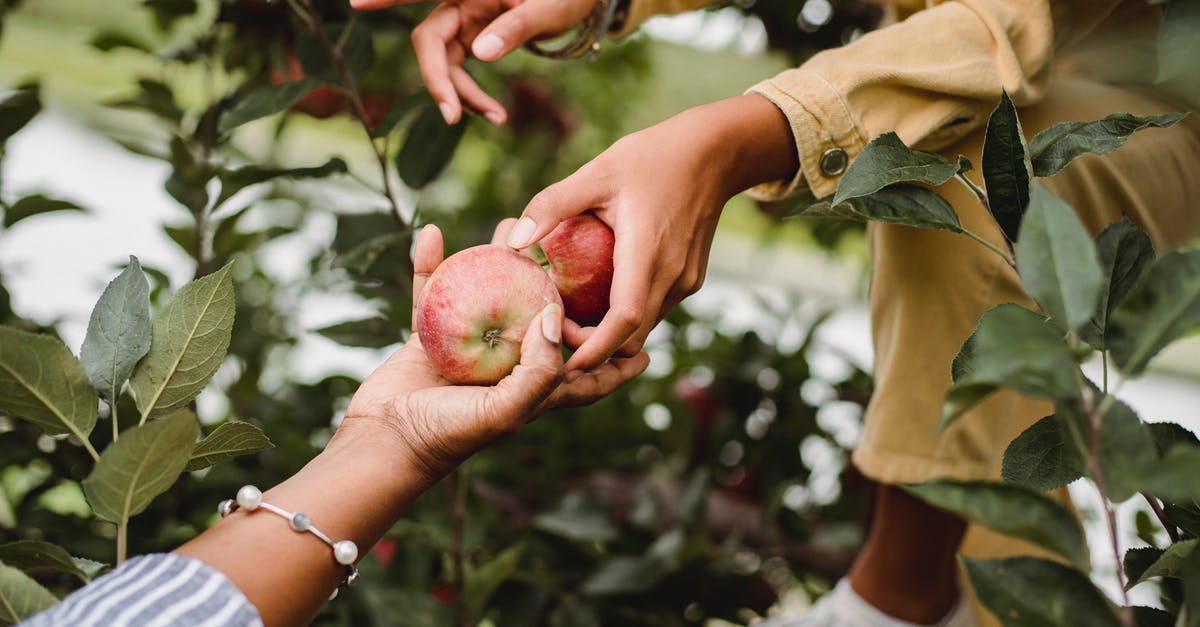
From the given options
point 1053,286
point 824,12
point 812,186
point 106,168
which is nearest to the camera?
point 1053,286

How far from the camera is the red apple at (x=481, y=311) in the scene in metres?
0.87

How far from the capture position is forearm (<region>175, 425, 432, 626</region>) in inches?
25.0

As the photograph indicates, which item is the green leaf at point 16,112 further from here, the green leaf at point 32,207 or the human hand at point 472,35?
the human hand at point 472,35

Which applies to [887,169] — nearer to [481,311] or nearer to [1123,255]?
[1123,255]

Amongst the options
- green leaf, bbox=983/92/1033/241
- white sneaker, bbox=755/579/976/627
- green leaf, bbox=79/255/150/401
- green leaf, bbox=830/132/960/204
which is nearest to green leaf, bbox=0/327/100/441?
green leaf, bbox=79/255/150/401

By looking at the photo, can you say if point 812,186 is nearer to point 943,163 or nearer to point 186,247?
point 943,163

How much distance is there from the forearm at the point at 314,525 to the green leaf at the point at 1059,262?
47 cm

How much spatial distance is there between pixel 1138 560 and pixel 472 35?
2.83 feet

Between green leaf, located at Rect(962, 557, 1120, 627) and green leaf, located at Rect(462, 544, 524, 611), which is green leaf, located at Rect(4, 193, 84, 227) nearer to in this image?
green leaf, located at Rect(462, 544, 524, 611)

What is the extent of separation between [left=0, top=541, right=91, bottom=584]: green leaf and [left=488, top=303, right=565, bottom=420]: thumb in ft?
1.01

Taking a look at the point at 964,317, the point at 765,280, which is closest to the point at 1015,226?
the point at 964,317

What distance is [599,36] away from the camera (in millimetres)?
1232

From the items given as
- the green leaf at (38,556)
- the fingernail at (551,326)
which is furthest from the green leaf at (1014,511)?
the green leaf at (38,556)

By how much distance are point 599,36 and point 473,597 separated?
0.72 meters
